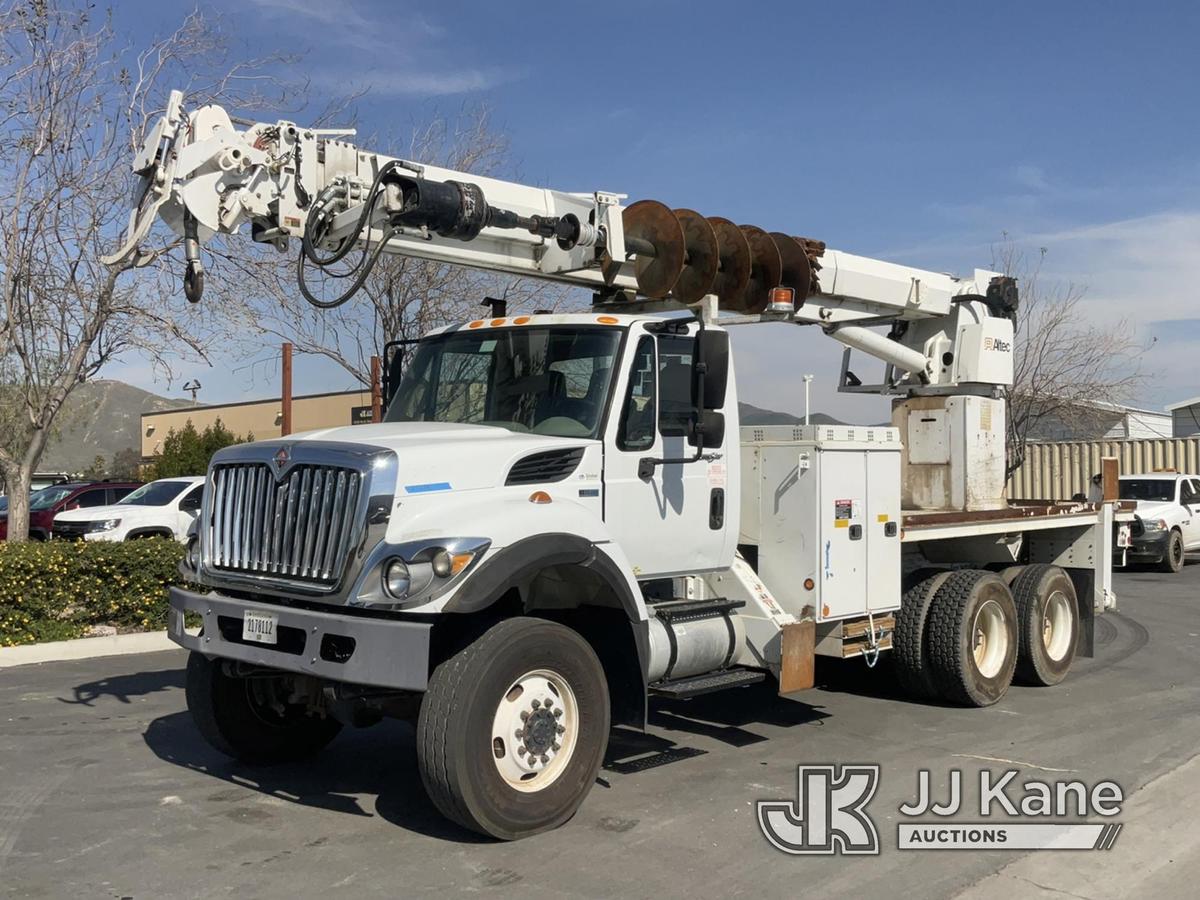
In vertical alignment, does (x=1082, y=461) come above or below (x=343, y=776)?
above

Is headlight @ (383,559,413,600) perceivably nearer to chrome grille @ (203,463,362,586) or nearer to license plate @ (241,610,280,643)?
chrome grille @ (203,463,362,586)

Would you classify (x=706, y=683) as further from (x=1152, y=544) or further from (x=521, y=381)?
(x=1152, y=544)

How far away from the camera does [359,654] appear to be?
17.6ft

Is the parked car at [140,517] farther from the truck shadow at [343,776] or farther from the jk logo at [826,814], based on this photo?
the jk logo at [826,814]

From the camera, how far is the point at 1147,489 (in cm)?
2242

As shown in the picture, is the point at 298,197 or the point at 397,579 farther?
the point at 298,197

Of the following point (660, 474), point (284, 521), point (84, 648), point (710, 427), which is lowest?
point (84, 648)

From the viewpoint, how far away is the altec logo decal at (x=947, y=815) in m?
5.71

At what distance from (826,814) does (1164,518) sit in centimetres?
1724

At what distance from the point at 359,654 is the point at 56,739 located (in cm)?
369

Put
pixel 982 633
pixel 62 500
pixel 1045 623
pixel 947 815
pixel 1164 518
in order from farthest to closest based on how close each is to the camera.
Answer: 1. pixel 62 500
2. pixel 1164 518
3. pixel 1045 623
4. pixel 982 633
5. pixel 947 815

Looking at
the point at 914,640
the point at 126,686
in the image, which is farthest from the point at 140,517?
the point at 914,640

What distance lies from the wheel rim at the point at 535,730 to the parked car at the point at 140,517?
12.7 meters

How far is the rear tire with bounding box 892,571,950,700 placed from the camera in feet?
29.0
